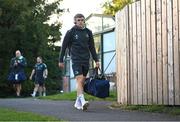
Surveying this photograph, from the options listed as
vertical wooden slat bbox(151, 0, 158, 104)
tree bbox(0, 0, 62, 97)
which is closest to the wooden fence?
vertical wooden slat bbox(151, 0, 158, 104)

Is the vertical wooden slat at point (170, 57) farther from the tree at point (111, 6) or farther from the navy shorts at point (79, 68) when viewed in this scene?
the tree at point (111, 6)

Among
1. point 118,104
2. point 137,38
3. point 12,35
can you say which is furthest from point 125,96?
point 12,35

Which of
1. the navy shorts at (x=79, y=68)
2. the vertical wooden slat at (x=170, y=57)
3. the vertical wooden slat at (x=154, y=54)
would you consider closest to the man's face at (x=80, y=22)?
the navy shorts at (x=79, y=68)

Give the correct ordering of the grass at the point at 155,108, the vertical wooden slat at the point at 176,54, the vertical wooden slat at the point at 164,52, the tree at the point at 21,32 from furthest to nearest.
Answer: the tree at the point at 21,32 < the vertical wooden slat at the point at 164,52 < the vertical wooden slat at the point at 176,54 < the grass at the point at 155,108

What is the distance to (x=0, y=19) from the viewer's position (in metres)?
39.9

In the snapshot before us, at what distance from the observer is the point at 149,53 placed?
1170cm

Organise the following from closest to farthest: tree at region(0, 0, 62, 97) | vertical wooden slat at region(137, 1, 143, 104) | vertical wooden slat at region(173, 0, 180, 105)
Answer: vertical wooden slat at region(173, 0, 180, 105) → vertical wooden slat at region(137, 1, 143, 104) → tree at region(0, 0, 62, 97)

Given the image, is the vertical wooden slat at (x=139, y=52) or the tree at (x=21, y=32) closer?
the vertical wooden slat at (x=139, y=52)

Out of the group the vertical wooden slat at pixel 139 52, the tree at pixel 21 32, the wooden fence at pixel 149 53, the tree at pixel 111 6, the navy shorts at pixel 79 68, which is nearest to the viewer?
the wooden fence at pixel 149 53

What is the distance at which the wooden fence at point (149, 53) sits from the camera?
1096 centimetres

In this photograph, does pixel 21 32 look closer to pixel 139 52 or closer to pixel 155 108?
pixel 139 52

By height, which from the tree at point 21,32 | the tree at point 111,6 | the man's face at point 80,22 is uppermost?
the tree at point 111,6

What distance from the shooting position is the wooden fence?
11.0 m

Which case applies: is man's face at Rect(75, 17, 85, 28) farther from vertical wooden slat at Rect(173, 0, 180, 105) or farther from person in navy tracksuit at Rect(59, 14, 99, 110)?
vertical wooden slat at Rect(173, 0, 180, 105)
